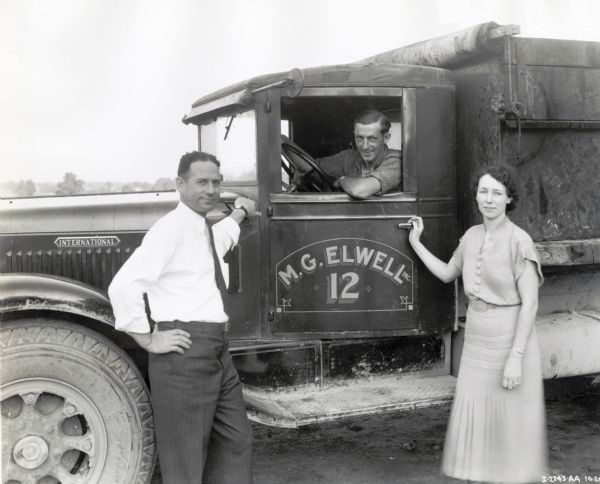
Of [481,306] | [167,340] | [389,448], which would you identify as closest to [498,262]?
[481,306]

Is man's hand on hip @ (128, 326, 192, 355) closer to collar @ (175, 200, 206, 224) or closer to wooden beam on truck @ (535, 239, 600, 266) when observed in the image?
collar @ (175, 200, 206, 224)

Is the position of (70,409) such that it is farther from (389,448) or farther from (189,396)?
(389,448)

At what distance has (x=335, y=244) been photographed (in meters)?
3.05

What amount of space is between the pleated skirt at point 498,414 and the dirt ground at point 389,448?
61 centimetres

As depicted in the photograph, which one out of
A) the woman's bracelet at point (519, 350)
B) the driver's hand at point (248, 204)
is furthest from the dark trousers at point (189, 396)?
the woman's bracelet at point (519, 350)

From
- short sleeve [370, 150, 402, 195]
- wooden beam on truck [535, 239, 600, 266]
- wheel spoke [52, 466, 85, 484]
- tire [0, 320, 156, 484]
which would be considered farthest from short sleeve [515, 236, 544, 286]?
wheel spoke [52, 466, 85, 484]

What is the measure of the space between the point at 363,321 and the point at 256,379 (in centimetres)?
59

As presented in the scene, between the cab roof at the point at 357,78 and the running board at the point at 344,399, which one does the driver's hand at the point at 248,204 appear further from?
the running board at the point at 344,399

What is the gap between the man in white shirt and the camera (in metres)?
2.34

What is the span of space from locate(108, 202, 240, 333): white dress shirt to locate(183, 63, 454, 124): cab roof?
810mm

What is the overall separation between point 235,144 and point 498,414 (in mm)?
1739

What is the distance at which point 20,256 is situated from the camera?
10.6 feet

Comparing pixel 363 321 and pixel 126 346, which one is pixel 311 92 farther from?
pixel 126 346

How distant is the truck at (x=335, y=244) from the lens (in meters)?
2.76
